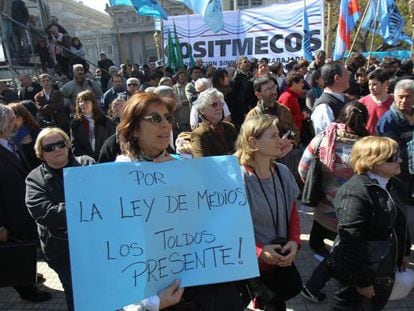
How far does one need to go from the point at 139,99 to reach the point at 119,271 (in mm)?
861

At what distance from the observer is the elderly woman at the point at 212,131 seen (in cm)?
333

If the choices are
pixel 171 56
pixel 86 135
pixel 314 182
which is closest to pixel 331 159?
pixel 314 182

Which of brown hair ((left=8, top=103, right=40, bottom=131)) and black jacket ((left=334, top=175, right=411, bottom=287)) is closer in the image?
black jacket ((left=334, top=175, right=411, bottom=287))

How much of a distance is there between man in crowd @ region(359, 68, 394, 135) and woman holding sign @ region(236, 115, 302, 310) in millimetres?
2305

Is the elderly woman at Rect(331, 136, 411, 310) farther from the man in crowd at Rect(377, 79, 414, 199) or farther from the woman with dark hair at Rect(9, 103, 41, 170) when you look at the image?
the woman with dark hair at Rect(9, 103, 41, 170)

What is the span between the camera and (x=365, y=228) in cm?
231

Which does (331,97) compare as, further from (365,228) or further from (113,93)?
(113,93)

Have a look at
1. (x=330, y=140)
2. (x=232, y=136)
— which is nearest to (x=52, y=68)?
(x=232, y=136)

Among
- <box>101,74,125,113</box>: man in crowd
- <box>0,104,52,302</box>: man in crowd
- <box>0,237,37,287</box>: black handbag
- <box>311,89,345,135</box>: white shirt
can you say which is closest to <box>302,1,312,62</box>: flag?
<box>101,74,125,113</box>: man in crowd

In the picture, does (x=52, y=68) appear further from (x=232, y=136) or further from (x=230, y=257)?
(x=230, y=257)

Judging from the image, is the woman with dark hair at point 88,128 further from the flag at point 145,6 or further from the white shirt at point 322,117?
the flag at point 145,6

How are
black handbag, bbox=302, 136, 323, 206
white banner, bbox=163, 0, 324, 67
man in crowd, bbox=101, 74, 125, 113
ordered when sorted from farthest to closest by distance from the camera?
1. white banner, bbox=163, 0, 324, 67
2. man in crowd, bbox=101, 74, 125, 113
3. black handbag, bbox=302, 136, 323, 206

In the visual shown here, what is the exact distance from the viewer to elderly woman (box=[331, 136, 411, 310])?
2.29 meters

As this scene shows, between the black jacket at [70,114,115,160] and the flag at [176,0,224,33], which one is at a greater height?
the flag at [176,0,224,33]
